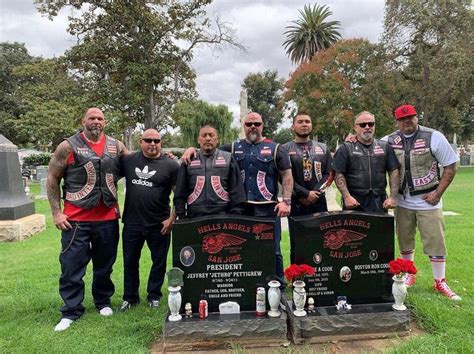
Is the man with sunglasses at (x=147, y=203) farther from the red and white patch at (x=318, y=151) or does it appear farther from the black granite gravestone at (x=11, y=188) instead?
the black granite gravestone at (x=11, y=188)

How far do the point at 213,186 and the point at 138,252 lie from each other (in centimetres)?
123

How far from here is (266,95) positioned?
58031 millimetres

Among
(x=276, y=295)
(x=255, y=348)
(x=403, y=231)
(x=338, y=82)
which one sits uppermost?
(x=338, y=82)

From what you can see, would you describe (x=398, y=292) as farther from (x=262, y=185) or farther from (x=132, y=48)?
(x=132, y=48)

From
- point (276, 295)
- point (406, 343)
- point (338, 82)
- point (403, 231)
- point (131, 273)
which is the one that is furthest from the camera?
point (338, 82)

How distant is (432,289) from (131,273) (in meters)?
3.61

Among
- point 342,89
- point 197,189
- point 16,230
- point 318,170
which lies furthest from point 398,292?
point 342,89

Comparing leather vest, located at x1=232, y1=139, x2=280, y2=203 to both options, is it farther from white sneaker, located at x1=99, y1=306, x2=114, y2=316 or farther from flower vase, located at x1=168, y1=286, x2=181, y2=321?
white sneaker, located at x1=99, y1=306, x2=114, y2=316

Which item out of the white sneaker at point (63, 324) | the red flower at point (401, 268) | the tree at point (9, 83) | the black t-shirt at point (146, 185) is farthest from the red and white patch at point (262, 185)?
the tree at point (9, 83)

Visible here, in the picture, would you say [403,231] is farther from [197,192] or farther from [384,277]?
[197,192]

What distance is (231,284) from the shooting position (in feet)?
13.4

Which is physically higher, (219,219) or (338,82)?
(338,82)

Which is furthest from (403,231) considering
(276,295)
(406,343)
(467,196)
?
(467,196)

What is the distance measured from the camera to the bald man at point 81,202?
429 centimetres
